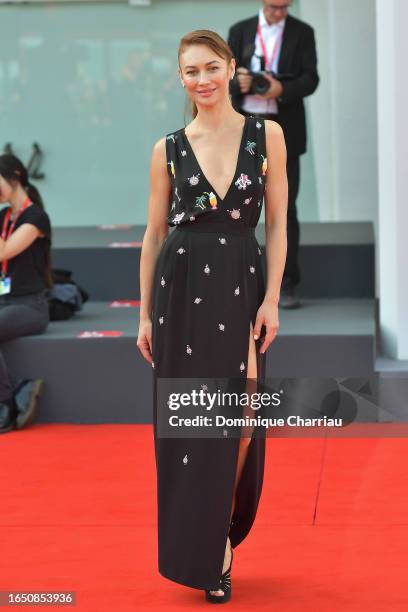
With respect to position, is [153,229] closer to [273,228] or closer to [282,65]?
[273,228]

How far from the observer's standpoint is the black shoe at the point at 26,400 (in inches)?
247

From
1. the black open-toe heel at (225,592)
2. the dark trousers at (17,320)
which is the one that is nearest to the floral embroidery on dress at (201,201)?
the black open-toe heel at (225,592)

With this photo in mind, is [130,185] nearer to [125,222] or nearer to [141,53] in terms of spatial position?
[125,222]

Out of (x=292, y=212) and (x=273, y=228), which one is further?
(x=292, y=212)

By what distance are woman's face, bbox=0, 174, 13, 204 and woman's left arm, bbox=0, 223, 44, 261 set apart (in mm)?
161

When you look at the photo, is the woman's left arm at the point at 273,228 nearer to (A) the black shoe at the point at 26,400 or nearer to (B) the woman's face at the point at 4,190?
(A) the black shoe at the point at 26,400

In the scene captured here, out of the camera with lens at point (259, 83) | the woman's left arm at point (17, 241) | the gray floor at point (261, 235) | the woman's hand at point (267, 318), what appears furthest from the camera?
the gray floor at point (261, 235)

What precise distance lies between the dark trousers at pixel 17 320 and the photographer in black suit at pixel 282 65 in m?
1.36

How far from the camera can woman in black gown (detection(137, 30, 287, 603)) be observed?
3631mm

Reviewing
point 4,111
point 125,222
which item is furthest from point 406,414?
point 4,111

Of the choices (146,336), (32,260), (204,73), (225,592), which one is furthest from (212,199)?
(32,260)

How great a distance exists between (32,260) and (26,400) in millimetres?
721

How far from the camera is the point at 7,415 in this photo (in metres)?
6.28

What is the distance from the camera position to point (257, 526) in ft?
15.0
